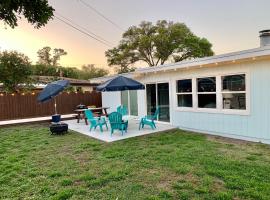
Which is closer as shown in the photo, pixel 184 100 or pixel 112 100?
pixel 184 100

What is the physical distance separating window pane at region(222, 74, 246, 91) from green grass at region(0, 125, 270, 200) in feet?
5.65

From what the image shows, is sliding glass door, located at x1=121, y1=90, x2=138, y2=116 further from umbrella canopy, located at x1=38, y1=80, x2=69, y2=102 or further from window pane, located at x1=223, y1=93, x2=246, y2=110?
window pane, located at x1=223, y1=93, x2=246, y2=110

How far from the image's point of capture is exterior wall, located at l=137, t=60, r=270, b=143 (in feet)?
21.4

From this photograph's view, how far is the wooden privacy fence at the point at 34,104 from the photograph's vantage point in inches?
539

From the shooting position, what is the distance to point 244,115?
7055 millimetres

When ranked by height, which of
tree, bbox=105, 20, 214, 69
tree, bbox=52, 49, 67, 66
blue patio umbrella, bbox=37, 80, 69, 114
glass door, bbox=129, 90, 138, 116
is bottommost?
glass door, bbox=129, 90, 138, 116

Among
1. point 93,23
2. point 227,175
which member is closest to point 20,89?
point 93,23

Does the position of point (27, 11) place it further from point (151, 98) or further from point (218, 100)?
point (151, 98)

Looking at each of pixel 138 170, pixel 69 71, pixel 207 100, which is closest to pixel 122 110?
pixel 207 100

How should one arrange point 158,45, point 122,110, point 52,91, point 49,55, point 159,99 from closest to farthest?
point 52,91 → point 159,99 → point 122,110 → point 158,45 → point 49,55

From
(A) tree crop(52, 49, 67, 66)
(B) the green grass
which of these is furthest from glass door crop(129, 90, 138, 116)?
(A) tree crop(52, 49, 67, 66)

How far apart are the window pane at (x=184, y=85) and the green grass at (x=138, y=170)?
2.32 meters

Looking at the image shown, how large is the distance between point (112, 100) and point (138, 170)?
33.0 ft

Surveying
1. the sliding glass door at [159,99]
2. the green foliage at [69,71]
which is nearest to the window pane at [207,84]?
the sliding glass door at [159,99]
